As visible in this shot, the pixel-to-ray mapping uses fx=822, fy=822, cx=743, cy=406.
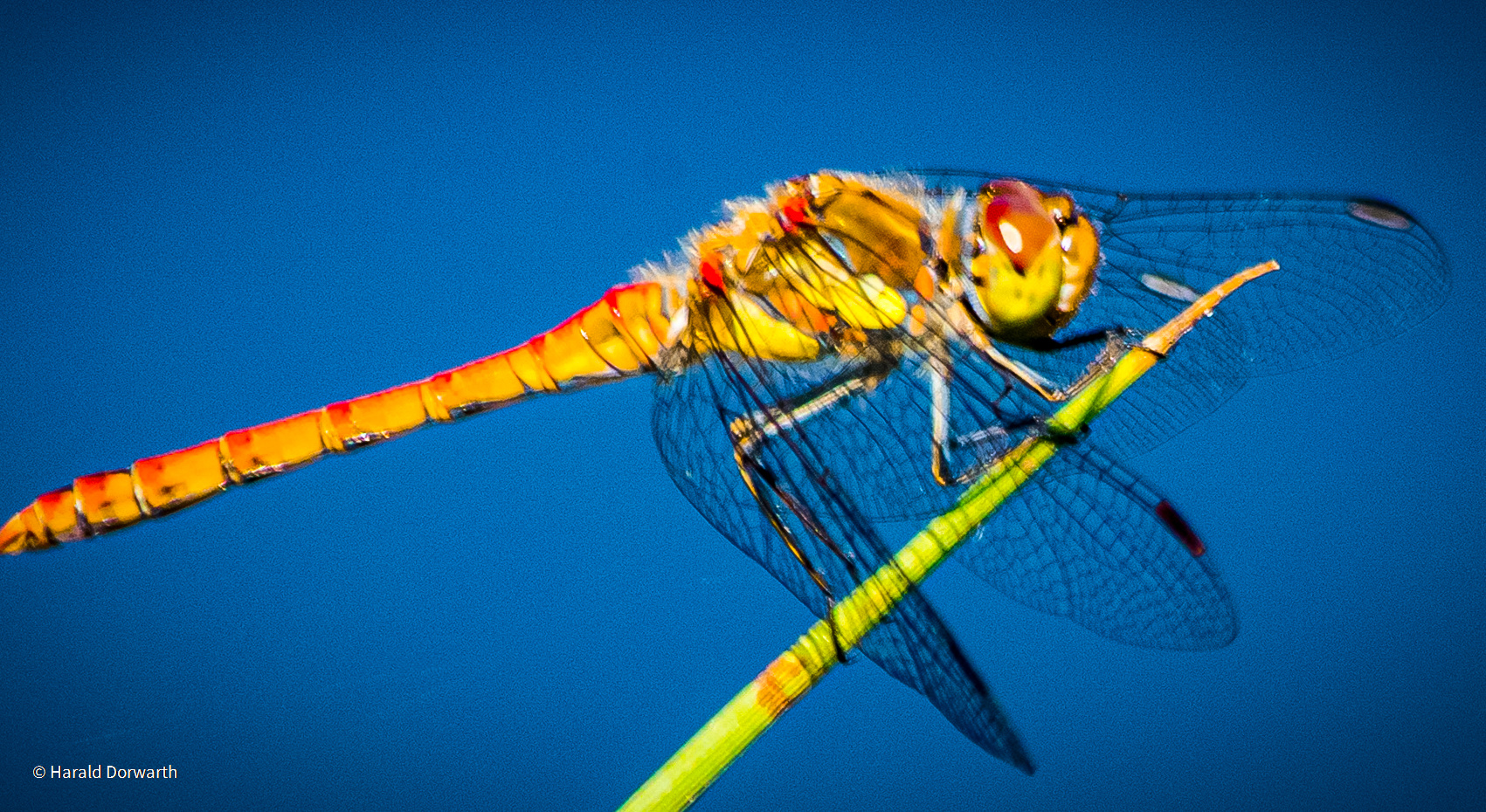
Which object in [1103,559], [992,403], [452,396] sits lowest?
[1103,559]

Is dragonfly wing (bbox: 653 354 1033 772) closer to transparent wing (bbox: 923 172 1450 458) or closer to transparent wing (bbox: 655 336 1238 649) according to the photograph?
transparent wing (bbox: 655 336 1238 649)

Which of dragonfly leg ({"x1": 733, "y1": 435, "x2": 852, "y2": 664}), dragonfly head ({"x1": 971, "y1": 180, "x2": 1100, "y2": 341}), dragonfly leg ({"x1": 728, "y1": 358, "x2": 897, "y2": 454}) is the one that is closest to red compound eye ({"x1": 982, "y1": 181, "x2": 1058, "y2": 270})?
dragonfly head ({"x1": 971, "y1": 180, "x2": 1100, "y2": 341})

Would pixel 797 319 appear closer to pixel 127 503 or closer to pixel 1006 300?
pixel 1006 300

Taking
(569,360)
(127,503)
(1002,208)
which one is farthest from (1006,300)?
(127,503)

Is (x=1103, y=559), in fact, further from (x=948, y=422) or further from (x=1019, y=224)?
(x=1019, y=224)

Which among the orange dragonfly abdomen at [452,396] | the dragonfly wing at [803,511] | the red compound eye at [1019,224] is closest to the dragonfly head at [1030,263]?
the red compound eye at [1019,224]

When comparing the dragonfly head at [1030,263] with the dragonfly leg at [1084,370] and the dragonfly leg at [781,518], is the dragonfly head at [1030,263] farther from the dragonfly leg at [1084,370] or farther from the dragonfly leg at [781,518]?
the dragonfly leg at [781,518]

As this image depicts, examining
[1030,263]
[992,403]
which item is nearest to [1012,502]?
[992,403]

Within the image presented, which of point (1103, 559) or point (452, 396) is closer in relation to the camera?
point (1103, 559)
